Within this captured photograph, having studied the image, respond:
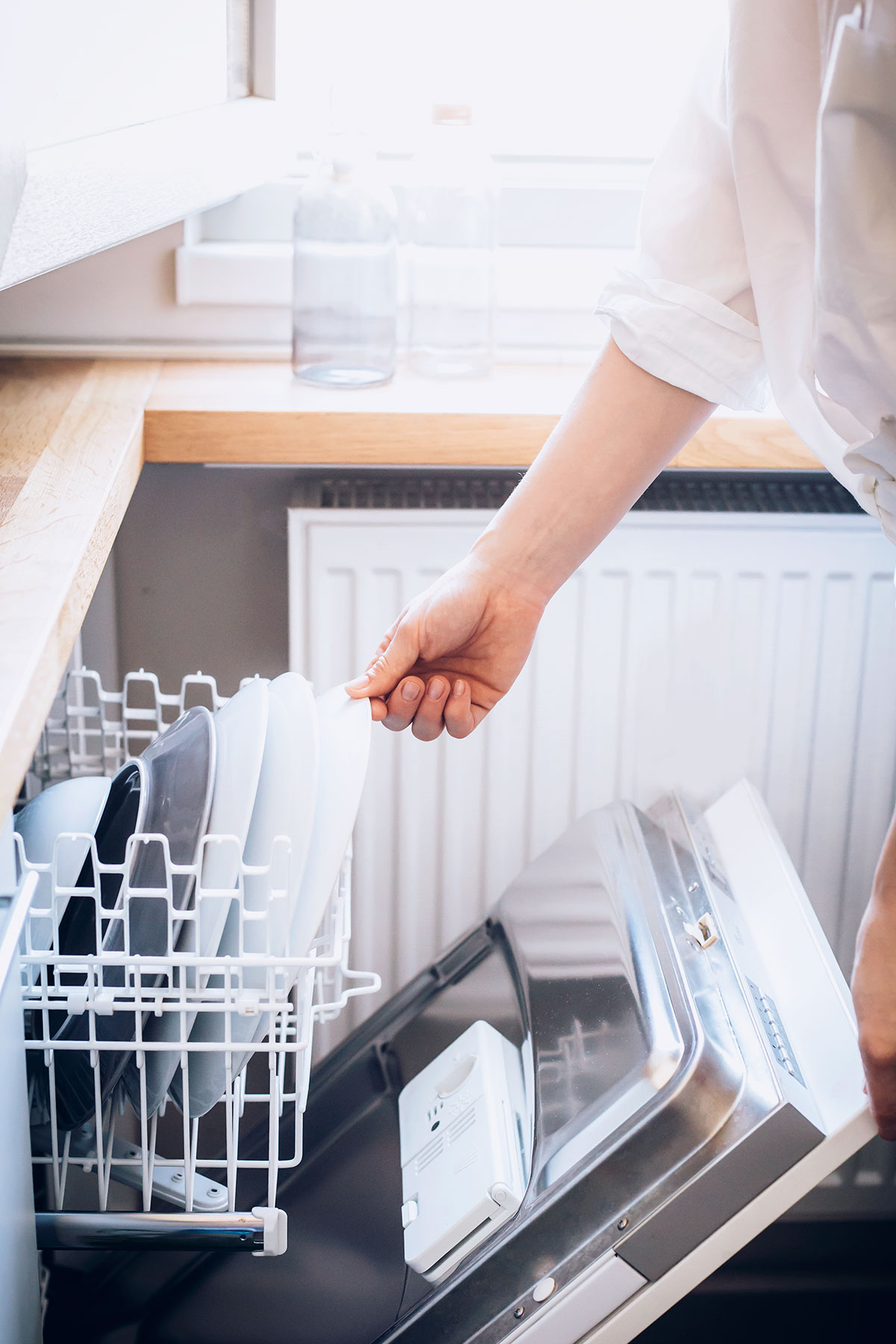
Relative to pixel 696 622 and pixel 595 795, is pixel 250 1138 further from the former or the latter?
pixel 696 622

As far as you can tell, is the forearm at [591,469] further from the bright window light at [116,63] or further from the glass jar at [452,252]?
the glass jar at [452,252]

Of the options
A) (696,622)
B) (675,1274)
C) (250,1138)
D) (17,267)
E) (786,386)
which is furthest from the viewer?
(696,622)

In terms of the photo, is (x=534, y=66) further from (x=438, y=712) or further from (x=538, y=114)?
(x=438, y=712)

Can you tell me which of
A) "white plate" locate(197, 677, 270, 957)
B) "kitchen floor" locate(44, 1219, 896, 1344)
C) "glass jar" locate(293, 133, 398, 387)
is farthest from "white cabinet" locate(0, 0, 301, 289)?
"kitchen floor" locate(44, 1219, 896, 1344)

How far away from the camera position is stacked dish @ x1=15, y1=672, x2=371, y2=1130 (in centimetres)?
62

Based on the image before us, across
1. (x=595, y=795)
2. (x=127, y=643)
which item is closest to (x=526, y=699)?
(x=595, y=795)

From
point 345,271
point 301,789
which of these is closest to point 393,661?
point 301,789

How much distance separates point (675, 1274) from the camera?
64 centimetres

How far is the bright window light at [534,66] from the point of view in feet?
4.33

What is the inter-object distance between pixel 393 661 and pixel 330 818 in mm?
163

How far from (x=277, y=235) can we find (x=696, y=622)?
61cm

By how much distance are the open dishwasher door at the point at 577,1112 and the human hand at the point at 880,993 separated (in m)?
0.01

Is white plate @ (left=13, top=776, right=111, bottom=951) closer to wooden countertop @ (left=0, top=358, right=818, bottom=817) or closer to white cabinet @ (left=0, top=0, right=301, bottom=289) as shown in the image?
wooden countertop @ (left=0, top=358, right=818, bottom=817)

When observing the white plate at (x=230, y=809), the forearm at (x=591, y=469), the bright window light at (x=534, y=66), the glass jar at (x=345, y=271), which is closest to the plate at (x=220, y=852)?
the white plate at (x=230, y=809)
